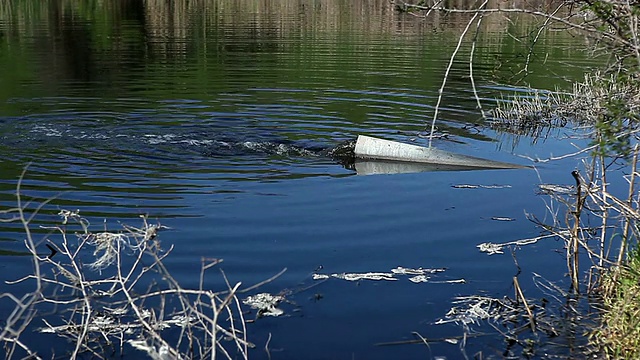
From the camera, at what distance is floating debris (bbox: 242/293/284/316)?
26.2ft

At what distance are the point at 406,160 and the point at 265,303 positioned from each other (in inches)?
249

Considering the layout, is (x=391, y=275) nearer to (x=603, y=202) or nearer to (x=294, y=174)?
(x=603, y=202)

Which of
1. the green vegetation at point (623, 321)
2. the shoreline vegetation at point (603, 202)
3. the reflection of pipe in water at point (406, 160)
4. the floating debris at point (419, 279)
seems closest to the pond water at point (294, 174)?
the floating debris at point (419, 279)

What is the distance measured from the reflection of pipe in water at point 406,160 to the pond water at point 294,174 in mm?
325

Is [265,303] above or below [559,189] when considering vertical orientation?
below

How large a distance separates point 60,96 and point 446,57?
13.9 metres

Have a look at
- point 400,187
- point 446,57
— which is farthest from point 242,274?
point 446,57

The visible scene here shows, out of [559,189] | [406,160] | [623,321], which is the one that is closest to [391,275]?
[623,321]

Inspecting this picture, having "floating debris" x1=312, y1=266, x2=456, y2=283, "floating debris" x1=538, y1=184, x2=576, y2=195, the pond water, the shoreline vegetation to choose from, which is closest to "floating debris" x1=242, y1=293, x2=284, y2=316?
the pond water

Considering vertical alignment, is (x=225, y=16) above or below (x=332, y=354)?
above

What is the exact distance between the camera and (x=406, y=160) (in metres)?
14.0

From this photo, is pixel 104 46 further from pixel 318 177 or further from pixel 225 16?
pixel 318 177

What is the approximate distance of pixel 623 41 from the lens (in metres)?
6.23

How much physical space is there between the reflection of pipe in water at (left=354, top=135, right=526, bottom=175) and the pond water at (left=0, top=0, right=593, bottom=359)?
32cm
